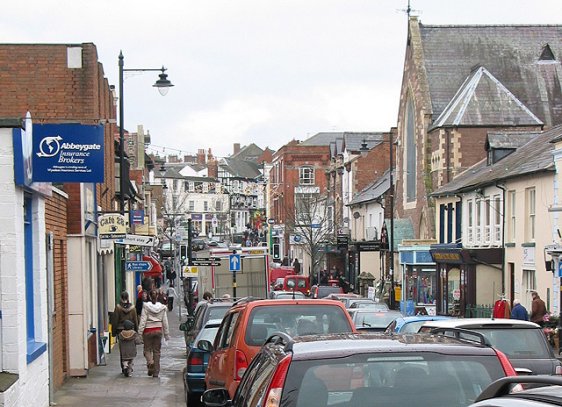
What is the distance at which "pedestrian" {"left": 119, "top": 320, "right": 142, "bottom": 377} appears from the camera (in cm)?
2147

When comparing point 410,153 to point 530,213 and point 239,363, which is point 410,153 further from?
point 239,363

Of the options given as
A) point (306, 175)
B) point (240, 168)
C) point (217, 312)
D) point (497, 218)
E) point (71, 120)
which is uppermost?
point (71, 120)

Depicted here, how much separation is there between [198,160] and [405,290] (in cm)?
12032

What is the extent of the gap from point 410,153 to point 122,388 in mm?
42506

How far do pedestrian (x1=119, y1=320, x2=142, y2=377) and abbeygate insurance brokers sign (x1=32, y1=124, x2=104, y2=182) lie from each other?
7550 mm

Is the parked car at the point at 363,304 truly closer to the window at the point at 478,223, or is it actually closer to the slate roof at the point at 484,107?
the window at the point at 478,223

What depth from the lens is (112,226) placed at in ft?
80.7

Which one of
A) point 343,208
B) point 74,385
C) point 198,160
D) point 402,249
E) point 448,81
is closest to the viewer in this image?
point 74,385

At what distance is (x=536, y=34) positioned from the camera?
198 ft

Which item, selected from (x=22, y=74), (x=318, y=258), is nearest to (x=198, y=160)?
(x=318, y=258)

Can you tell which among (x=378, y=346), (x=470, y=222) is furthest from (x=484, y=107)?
(x=378, y=346)

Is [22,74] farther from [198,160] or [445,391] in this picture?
[198,160]

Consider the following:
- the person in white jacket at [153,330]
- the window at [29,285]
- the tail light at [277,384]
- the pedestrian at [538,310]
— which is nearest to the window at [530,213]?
the pedestrian at [538,310]

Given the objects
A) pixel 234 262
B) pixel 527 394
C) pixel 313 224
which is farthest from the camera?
pixel 313 224
